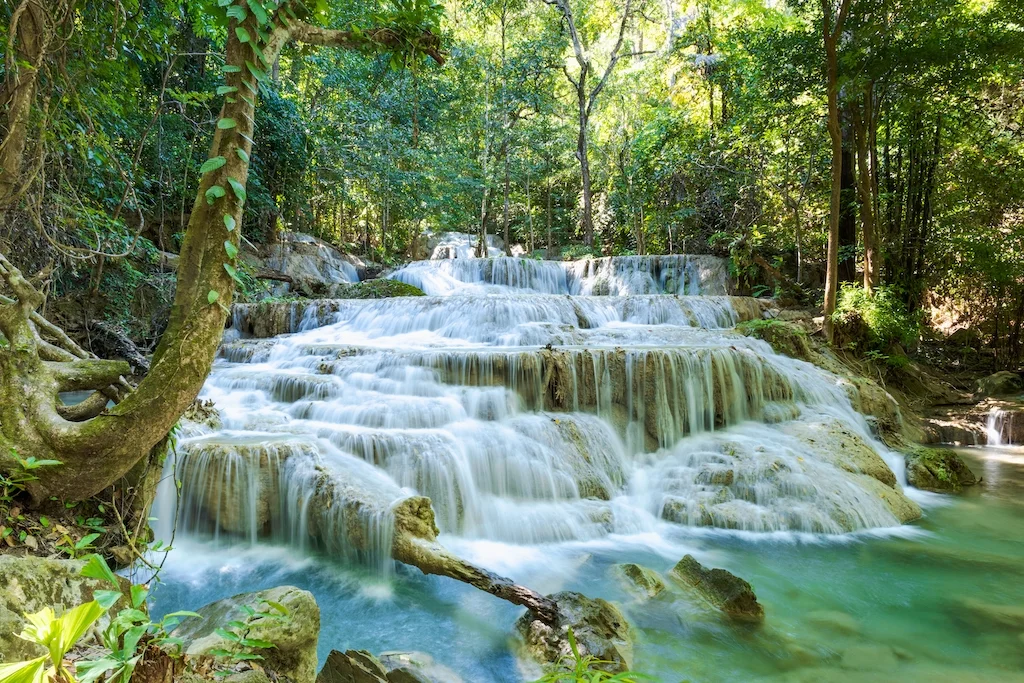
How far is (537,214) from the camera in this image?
22.5 metres

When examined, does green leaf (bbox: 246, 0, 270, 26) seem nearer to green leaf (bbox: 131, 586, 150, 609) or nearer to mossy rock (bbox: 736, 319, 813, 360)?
green leaf (bbox: 131, 586, 150, 609)

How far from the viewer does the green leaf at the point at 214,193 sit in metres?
2.22

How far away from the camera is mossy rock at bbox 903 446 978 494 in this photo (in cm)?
617

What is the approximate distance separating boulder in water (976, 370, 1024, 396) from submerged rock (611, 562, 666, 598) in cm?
1003

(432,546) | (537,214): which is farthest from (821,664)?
(537,214)

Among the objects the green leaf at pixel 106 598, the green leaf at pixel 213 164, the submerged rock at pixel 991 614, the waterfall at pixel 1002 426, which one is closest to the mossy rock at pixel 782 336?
the waterfall at pixel 1002 426

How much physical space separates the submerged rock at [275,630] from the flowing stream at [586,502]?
0.79m

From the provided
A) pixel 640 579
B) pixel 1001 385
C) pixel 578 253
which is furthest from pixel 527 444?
pixel 578 253

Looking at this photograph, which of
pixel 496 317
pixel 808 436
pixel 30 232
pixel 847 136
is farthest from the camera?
pixel 847 136

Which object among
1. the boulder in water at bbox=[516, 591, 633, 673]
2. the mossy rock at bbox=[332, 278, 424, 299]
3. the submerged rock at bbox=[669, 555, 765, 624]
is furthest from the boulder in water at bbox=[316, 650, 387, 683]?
the mossy rock at bbox=[332, 278, 424, 299]

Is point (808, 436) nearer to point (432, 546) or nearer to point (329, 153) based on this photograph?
point (432, 546)

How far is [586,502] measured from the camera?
16.9 feet

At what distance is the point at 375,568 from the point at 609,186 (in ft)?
58.4

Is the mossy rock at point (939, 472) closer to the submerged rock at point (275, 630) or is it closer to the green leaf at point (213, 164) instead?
the submerged rock at point (275, 630)
